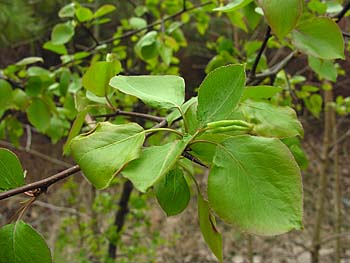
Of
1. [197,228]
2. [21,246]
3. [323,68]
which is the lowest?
[197,228]

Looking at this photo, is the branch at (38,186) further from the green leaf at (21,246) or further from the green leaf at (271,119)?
the green leaf at (271,119)

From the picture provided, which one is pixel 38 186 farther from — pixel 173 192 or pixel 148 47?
pixel 148 47

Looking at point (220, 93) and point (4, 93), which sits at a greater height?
point (220, 93)

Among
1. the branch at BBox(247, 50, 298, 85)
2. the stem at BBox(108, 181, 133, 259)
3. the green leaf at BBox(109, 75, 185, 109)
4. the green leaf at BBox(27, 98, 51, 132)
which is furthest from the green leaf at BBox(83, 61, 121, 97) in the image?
the stem at BBox(108, 181, 133, 259)

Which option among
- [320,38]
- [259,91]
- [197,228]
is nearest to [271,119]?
[259,91]

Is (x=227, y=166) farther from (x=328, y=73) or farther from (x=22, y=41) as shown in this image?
(x=22, y=41)

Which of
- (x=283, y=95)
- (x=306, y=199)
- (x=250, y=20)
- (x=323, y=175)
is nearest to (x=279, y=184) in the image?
(x=250, y=20)

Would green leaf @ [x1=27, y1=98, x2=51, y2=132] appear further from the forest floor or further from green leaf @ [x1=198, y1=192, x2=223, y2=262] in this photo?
the forest floor
